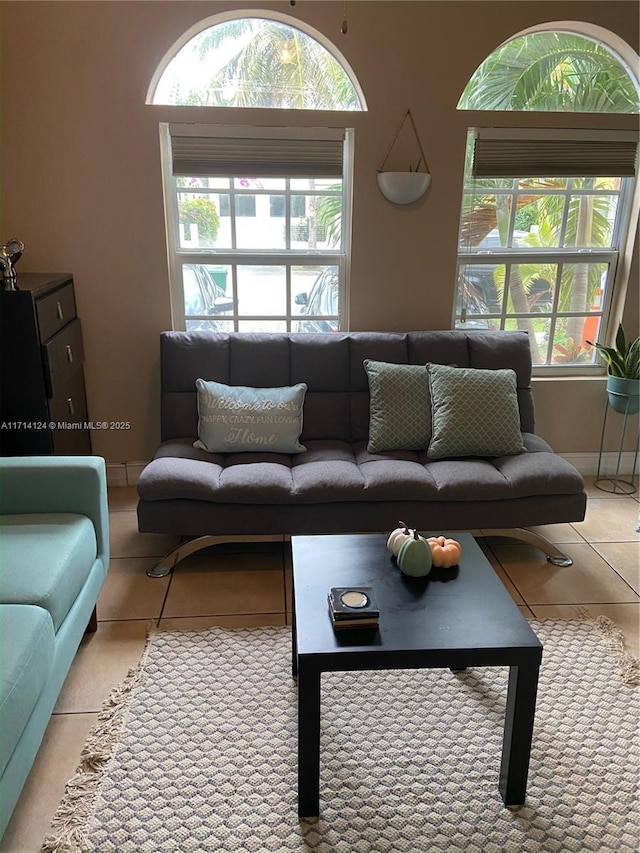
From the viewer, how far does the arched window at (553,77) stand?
3.31 m

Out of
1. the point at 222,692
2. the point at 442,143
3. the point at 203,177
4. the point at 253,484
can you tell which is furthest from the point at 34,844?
the point at 442,143

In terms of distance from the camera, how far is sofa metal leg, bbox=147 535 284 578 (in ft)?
8.95

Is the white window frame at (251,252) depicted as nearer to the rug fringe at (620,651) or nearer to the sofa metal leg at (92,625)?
the sofa metal leg at (92,625)

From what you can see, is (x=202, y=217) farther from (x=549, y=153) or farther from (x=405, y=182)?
(x=549, y=153)

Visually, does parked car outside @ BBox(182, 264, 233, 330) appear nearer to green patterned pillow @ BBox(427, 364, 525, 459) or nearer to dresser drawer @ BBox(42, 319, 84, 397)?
dresser drawer @ BBox(42, 319, 84, 397)

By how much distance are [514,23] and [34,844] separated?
3644 mm

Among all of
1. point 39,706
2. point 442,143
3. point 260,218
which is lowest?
point 39,706

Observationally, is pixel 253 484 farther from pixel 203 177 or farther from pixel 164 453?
pixel 203 177

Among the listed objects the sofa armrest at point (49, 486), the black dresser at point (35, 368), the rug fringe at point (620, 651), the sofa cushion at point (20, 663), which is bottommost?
the rug fringe at point (620, 651)

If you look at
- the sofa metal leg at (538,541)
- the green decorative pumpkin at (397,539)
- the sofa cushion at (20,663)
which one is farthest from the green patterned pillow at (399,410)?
the sofa cushion at (20,663)

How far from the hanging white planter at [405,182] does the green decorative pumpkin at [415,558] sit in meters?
1.95

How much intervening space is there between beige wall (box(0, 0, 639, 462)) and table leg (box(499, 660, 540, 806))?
2.18m

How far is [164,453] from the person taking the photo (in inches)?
115

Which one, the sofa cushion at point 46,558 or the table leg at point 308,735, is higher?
the sofa cushion at point 46,558
